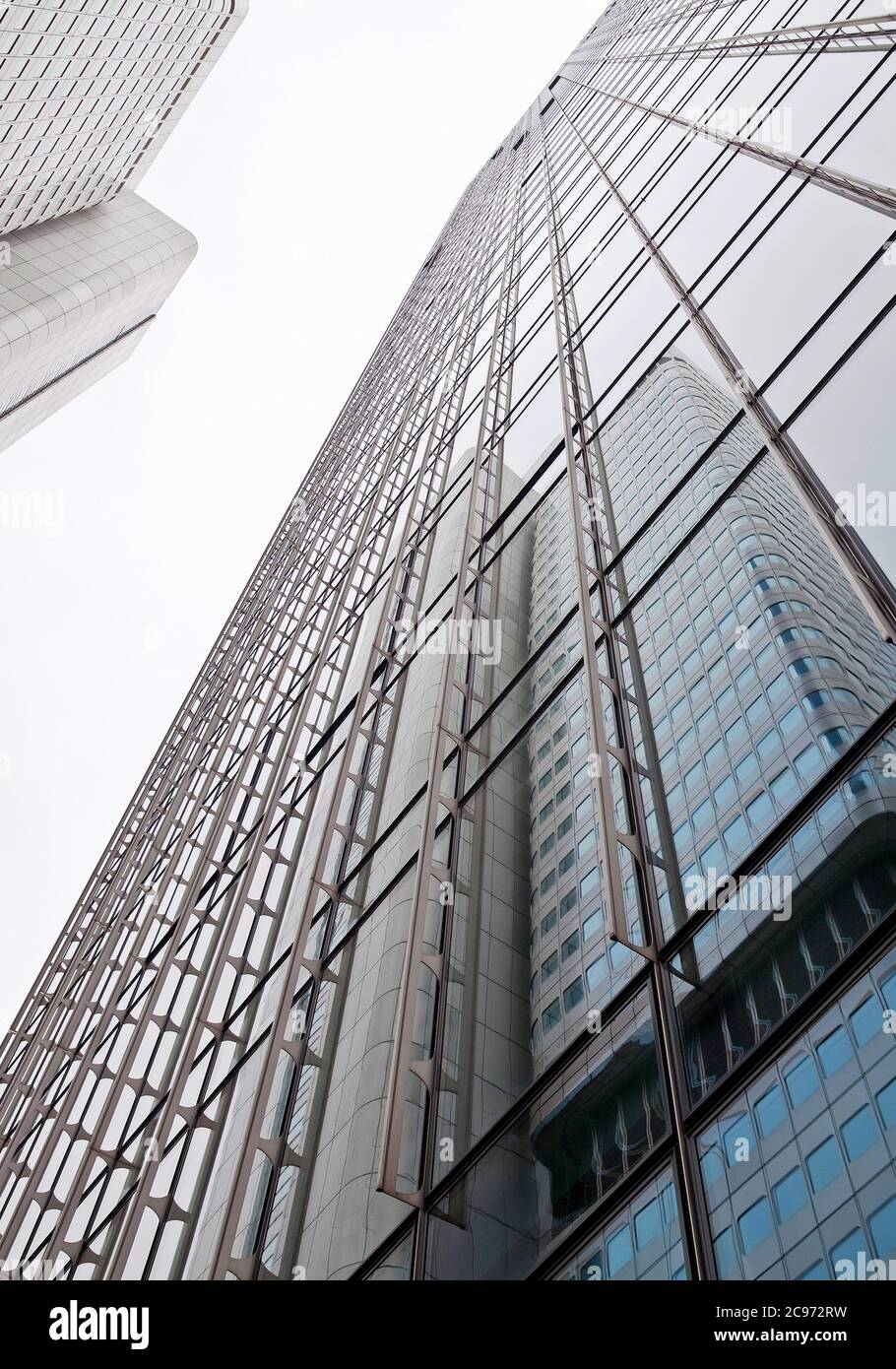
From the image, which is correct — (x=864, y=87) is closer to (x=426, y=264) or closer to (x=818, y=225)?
(x=818, y=225)

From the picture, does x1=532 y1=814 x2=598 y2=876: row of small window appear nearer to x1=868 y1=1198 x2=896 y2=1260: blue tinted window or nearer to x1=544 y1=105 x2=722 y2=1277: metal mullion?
x1=544 y1=105 x2=722 y2=1277: metal mullion

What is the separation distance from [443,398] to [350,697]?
1218 cm

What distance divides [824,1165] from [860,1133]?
8.3 inches

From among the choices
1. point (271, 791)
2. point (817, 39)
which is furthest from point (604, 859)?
point (817, 39)

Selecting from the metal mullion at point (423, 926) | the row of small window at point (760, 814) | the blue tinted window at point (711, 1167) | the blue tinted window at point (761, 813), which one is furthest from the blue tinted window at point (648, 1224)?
the blue tinted window at point (761, 813)

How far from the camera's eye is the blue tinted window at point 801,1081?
15.2 ft

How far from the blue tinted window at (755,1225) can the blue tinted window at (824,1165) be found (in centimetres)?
24

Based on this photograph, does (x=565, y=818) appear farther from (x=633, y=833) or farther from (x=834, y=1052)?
(x=834, y=1052)

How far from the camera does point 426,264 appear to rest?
55.8 meters

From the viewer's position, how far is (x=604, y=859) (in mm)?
6531

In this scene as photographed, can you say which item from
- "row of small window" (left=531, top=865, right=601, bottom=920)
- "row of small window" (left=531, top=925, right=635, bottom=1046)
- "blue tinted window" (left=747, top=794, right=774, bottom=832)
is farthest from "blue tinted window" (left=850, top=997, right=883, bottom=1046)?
"row of small window" (left=531, top=865, right=601, bottom=920)

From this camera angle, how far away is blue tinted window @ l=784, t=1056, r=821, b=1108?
183 inches

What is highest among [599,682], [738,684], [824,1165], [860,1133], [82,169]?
[82,169]

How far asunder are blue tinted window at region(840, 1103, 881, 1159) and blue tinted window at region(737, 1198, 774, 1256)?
45cm
